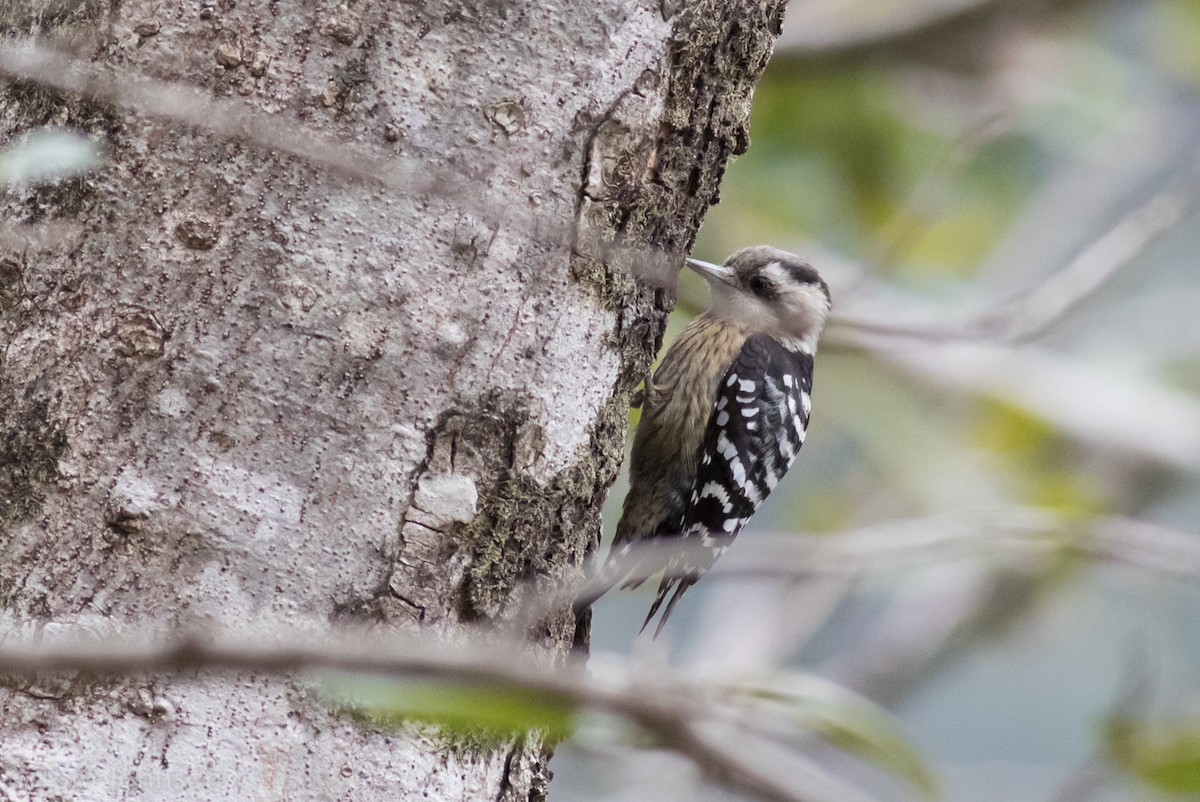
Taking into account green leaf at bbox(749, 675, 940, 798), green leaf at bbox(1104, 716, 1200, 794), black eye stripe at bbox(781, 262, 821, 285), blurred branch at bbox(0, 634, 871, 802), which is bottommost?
blurred branch at bbox(0, 634, 871, 802)

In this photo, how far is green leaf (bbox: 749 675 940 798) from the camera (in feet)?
6.89

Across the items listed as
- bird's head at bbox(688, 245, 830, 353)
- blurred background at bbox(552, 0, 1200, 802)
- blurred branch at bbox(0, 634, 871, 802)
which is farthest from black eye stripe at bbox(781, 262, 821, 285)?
blurred branch at bbox(0, 634, 871, 802)

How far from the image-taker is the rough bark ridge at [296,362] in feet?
5.32

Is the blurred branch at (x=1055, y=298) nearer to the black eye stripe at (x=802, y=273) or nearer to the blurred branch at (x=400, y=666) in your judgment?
the black eye stripe at (x=802, y=273)

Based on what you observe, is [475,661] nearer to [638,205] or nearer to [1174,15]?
[638,205]

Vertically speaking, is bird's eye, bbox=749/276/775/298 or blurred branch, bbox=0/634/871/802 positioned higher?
bird's eye, bbox=749/276/775/298

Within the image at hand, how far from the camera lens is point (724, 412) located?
12.8 feet

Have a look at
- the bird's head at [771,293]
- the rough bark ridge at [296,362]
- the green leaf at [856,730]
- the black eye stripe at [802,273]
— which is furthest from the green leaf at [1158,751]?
the black eye stripe at [802,273]

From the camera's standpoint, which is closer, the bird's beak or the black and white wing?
the black and white wing

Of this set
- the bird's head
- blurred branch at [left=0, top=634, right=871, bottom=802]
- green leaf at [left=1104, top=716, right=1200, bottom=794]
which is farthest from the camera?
the bird's head

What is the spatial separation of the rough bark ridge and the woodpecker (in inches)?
62.0

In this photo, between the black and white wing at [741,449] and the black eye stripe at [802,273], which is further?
the black eye stripe at [802,273]

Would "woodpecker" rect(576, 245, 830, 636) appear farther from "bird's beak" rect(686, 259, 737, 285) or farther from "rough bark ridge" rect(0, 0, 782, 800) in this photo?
"rough bark ridge" rect(0, 0, 782, 800)

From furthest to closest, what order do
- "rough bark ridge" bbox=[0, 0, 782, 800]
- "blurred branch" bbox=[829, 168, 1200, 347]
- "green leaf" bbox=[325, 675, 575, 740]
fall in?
"blurred branch" bbox=[829, 168, 1200, 347] < "rough bark ridge" bbox=[0, 0, 782, 800] < "green leaf" bbox=[325, 675, 575, 740]
